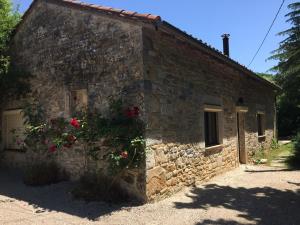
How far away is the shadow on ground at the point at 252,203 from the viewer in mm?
5284

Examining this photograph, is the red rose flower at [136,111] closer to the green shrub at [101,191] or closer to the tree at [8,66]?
the green shrub at [101,191]

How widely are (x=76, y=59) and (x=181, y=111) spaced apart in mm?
2652

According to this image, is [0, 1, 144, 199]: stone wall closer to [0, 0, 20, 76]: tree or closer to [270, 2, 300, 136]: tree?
[0, 0, 20, 76]: tree

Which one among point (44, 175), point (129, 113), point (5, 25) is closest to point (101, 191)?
point (129, 113)

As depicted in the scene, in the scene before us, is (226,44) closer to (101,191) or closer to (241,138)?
(241,138)

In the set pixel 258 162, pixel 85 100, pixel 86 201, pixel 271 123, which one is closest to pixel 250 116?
pixel 258 162

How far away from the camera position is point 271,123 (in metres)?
15.7

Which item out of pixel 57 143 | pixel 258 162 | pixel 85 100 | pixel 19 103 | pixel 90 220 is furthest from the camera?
pixel 258 162

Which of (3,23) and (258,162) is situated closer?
(3,23)

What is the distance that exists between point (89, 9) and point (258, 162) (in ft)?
26.7

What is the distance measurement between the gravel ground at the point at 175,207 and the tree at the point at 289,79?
503 inches

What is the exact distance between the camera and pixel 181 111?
7207 millimetres

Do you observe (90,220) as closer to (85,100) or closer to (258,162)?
(85,100)

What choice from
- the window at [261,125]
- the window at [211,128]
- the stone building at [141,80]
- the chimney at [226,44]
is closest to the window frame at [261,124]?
the window at [261,125]
